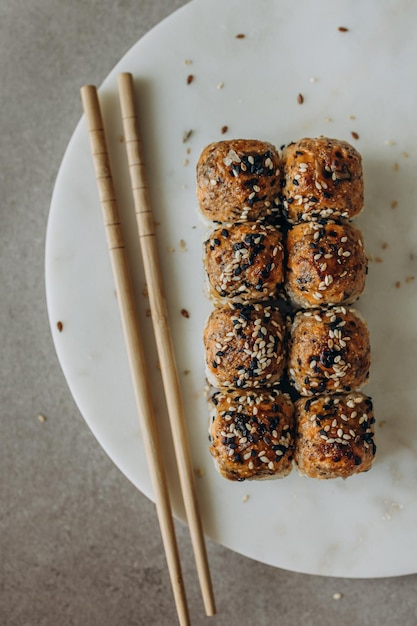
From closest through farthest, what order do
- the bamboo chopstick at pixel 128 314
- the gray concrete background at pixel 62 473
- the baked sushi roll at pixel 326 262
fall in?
1. the baked sushi roll at pixel 326 262
2. the bamboo chopstick at pixel 128 314
3. the gray concrete background at pixel 62 473

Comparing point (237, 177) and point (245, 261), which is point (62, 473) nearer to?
point (245, 261)

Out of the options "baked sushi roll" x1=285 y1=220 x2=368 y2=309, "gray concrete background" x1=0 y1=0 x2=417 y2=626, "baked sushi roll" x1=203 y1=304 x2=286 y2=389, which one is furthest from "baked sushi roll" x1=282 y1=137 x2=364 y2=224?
"gray concrete background" x1=0 y1=0 x2=417 y2=626

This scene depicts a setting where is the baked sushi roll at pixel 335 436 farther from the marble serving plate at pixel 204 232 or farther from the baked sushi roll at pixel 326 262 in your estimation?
the baked sushi roll at pixel 326 262

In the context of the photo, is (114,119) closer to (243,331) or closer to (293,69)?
(293,69)

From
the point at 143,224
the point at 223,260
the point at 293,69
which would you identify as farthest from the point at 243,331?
the point at 293,69

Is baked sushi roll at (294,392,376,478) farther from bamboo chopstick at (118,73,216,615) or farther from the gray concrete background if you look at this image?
the gray concrete background

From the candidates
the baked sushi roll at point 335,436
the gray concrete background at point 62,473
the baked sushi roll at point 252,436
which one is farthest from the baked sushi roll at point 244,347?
the gray concrete background at point 62,473
